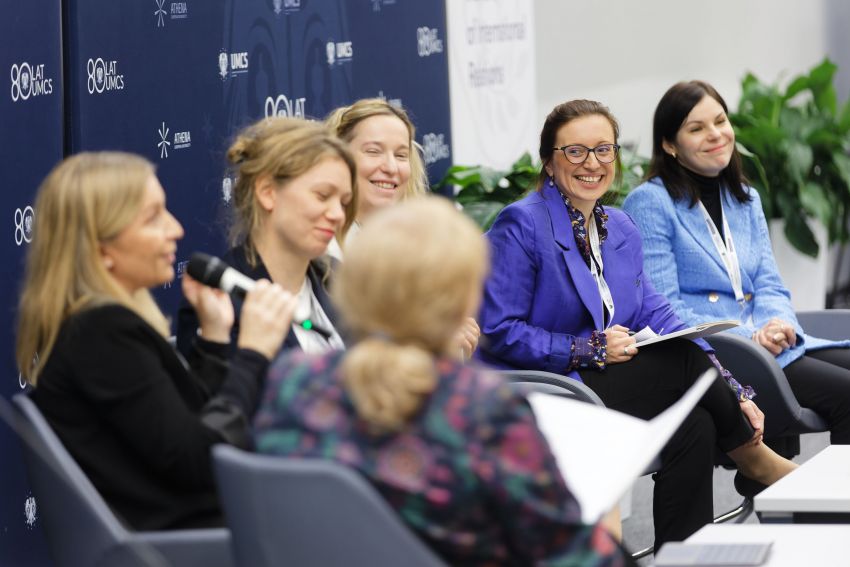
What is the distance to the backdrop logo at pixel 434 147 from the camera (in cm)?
533

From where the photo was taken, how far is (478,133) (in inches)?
230

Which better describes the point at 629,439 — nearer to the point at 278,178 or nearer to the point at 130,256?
the point at 130,256

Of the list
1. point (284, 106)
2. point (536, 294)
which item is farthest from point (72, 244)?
point (284, 106)

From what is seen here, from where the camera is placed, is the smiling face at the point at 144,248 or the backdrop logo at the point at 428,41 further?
the backdrop logo at the point at 428,41

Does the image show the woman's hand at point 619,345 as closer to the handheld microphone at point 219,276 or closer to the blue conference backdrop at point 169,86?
the blue conference backdrop at point 169,86

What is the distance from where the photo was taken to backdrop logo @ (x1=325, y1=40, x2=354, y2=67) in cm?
467

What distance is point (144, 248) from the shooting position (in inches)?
89.7

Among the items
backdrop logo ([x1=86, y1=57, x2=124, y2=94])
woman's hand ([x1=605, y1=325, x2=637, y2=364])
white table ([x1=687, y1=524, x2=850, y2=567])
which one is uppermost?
backdrop logo ([x1=86, y1=57, x2=124, y2=94])

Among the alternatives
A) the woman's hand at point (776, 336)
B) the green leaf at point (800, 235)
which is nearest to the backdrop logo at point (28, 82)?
the woman's hand at point (776, 336)

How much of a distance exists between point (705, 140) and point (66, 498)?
8.82ft

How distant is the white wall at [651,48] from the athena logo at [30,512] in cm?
434

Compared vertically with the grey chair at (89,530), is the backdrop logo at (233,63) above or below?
above

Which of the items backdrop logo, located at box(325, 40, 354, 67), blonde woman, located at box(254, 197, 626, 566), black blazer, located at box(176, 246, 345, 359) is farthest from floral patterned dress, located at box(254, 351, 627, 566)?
backdrop logo, located at box(325, 40, 354, 67)

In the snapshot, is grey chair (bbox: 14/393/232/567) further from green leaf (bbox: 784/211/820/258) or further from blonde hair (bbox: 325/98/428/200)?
green leaf (bbox: 784/211/820/258)
